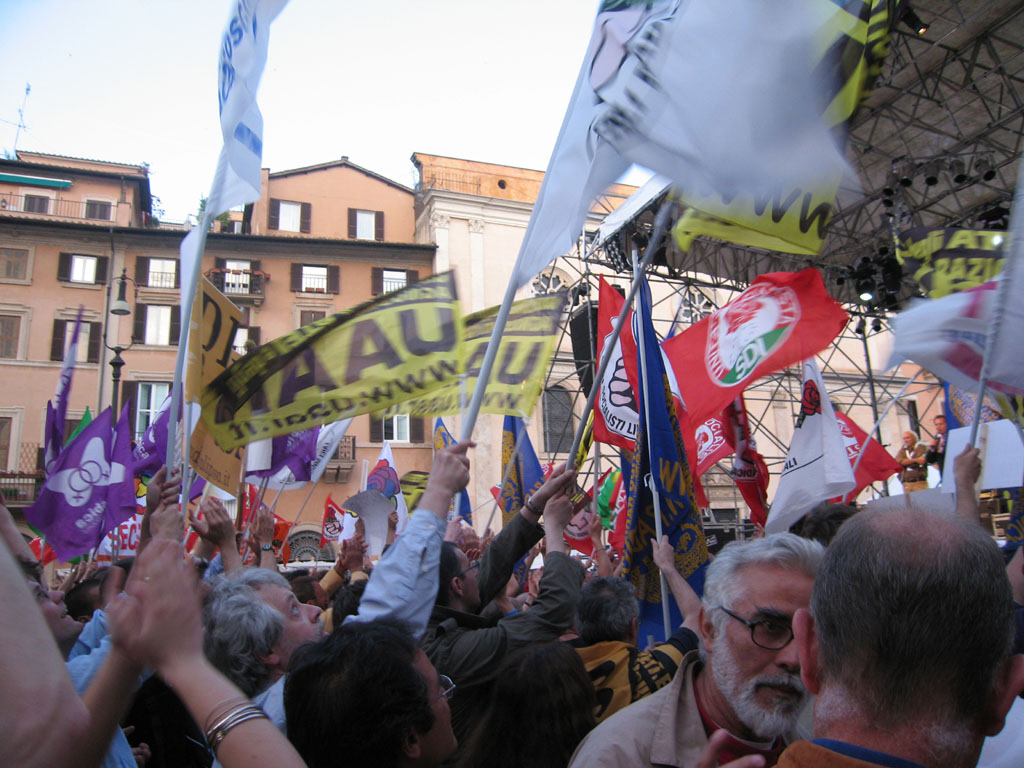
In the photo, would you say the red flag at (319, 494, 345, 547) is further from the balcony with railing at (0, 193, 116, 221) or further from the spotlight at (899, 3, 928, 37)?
the balcony with railing at (0, 193, 116, 221)

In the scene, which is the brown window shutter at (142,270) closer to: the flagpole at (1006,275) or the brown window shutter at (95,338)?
the brown window shutter at (95,338)

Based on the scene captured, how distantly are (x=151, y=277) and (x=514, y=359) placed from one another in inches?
974

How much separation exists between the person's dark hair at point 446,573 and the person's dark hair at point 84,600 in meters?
2.38

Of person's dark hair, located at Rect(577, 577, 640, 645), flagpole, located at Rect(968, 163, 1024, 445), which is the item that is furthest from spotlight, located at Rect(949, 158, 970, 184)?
person's dark hair, located at Rect(577, 577, 640, 645)

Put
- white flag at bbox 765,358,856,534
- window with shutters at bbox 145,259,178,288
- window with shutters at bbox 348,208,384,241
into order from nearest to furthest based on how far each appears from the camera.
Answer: white flag at bbox 765,358,856,534 < window with shutters at bbox 145,259,178,288 < window with shutters at bbox 348,208,384,241

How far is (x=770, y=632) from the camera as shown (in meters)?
1.92

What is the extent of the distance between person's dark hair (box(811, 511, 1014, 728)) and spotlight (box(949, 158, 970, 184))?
11.6 m

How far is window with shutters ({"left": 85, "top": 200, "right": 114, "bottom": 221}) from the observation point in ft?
91.4

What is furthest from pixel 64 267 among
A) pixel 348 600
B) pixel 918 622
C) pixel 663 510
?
pixel 918 622

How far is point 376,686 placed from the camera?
1686mm

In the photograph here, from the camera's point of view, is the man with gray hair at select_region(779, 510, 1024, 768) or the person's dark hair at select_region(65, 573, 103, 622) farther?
the person's dark hair at select_region(65, 573, 103, 622)

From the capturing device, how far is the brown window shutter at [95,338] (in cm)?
2508

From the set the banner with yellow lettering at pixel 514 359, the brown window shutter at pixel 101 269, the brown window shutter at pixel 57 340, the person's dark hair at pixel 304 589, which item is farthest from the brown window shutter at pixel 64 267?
the banner with yellow lettering at pixel 514 359

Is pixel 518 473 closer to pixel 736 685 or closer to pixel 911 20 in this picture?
pixel 736 685
